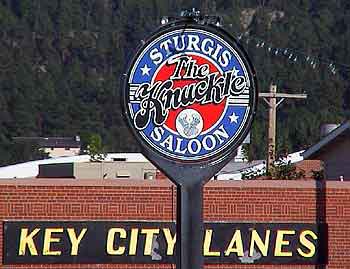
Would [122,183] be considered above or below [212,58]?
below

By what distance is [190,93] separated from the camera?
10.1 metres

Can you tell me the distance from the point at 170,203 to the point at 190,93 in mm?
9403

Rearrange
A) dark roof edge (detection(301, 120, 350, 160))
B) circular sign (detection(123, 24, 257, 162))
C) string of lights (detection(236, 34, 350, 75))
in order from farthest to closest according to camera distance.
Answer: string of lights (detection(236, 34, 350, 75)), dark roof edge (detection(301, 120, 350, 160)), circular sign (detection(123, 24, 257, 162))

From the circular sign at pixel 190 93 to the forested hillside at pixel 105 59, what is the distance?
7204cm

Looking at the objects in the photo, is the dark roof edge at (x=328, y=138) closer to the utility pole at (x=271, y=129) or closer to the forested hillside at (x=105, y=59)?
the utility pole at (x=271, y=129)

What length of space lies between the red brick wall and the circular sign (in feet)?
30.7

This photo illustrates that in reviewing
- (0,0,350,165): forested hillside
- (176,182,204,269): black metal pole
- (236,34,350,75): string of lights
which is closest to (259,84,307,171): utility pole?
(176,182,204,269): black metal pole

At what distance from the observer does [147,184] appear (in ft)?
64.1

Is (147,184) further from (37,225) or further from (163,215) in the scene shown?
(37,225)

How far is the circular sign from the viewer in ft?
32.9

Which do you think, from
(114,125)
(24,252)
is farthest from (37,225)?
(114,125)

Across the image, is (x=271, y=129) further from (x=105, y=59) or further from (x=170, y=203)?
(x=105, y=59)

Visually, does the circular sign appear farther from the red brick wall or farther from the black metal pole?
the red brick wall

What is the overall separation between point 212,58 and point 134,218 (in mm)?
9492
